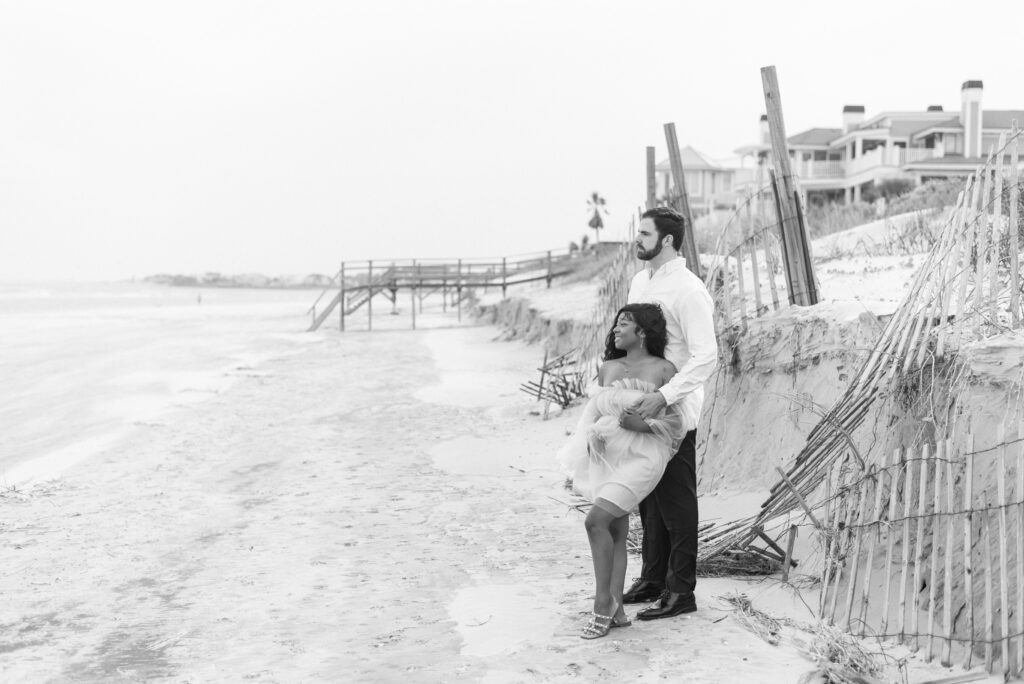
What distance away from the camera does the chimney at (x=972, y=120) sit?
3634 cm

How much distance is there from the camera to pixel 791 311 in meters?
6.79

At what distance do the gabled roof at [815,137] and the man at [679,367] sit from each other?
138 feet

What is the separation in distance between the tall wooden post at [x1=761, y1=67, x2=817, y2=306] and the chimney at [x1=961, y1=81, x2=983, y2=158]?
3288 cm

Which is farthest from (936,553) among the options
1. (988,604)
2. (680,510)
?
(680,510)

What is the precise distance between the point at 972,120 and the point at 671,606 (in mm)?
36879

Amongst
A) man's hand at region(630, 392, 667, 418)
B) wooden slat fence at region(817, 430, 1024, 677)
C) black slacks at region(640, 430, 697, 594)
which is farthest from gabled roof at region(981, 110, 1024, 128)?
man's hand at region(630, 392, 667, 418)

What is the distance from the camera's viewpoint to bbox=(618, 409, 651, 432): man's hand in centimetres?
391

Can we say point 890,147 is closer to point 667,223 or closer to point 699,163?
point 699,163

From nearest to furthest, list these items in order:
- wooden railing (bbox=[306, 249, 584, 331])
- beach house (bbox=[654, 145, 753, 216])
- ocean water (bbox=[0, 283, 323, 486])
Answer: ocean water (bbox=[0, 283, 323, 486]) < wooden railing (bbox=[306, 249, 584, 331]) < beach house (bbox=[654, 145, 753, 216])

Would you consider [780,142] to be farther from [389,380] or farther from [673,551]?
[389,380]

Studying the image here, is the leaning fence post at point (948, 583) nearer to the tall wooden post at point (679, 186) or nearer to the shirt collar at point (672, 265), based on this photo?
the shirt collar at point (672, 265)

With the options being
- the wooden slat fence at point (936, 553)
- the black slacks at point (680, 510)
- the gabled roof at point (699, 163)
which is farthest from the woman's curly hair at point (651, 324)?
the gabled roof at point (699, 163)

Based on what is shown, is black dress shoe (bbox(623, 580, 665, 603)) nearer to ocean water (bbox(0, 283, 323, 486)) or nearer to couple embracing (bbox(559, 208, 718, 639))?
couple embracing (bbox(559, 208, 718, 639))

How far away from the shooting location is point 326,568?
544 cm
